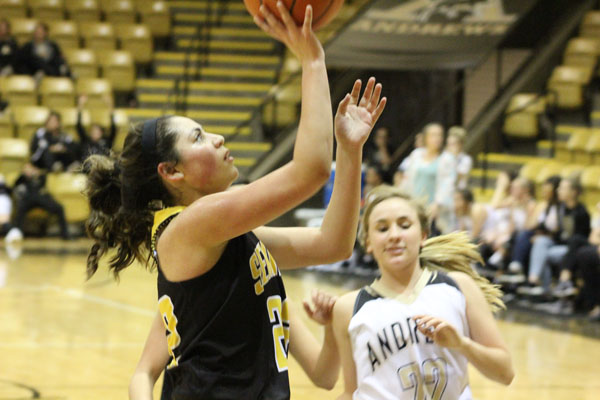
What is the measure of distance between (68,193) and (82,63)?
8.02 ft

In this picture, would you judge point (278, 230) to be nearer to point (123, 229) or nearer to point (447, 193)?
point (123, 229)

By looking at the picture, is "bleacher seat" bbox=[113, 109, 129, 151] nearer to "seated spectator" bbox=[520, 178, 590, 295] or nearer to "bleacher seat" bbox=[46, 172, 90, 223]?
"bleacher seat" bbox=[46, 172, 90, 223]

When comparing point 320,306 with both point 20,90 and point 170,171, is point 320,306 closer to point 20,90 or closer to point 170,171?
point 170,171

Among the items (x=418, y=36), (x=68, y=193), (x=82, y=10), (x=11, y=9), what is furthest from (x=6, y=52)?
(x=418, y=36)

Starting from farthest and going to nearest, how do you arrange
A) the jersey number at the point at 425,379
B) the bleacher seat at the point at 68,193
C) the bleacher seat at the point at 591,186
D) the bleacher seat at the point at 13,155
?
the bleacher seat at the point at 13,155 < the bleacher seat at the point at 68,193 < the bleacher seat at the point at 591,186 < the jersey number at the point at 425,379

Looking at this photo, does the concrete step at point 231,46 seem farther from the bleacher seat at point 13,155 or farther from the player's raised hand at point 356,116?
the player's raised hand at point 356,116

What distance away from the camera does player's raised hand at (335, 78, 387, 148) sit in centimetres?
219

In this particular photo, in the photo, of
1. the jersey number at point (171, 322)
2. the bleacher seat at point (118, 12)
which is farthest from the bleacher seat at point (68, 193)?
the jersey number at point (171, 322)

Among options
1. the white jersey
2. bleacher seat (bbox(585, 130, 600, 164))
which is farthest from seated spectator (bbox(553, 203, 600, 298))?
the white jersey

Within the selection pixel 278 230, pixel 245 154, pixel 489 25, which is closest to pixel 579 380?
pixel 278 230

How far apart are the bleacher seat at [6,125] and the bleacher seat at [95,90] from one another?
1.07 meters

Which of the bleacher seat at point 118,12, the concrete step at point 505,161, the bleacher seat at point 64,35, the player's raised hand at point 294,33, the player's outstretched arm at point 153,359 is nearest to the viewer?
the player's raised hand at point 294,33

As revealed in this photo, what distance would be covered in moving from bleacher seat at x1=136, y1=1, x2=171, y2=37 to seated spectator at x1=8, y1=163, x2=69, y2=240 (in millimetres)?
3913

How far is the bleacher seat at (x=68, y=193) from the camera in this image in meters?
12.3
